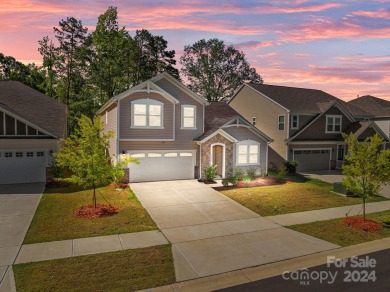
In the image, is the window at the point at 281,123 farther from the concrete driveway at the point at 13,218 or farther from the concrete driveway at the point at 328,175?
the concrete driveway at the point at 13,218

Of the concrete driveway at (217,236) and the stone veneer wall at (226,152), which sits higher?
the stone veneer wall at (226,152)

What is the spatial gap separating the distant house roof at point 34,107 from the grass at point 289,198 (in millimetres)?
14449

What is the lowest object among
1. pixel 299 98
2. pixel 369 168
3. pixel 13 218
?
pixel 13 218

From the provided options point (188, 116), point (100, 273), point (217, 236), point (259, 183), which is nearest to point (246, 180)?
point (259, 183)

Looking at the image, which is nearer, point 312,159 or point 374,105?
point 312,159

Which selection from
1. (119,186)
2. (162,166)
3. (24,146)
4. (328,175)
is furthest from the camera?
(328,175)

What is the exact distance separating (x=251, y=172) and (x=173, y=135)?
23.2 feet

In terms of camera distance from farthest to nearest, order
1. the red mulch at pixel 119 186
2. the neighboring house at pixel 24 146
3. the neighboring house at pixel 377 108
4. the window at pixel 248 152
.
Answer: the neighboring house at pixel 377 108 → the window at pixel 248 152 → the neighboring house at pixel 24 146 → the red mulch at pixel 119 186

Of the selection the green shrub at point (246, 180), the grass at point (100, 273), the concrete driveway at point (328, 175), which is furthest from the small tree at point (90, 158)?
the concrete driveway at point (328, 175)

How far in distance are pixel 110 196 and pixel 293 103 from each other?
70.0 feet

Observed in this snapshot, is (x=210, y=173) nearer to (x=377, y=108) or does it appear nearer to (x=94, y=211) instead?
(x=94, y=211)

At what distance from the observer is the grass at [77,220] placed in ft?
37.8

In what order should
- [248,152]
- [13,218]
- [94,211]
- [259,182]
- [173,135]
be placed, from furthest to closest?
[248,152] < [173,135] < [259,182] < [94,211] < [13,218]

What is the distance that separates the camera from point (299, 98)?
32.1m
